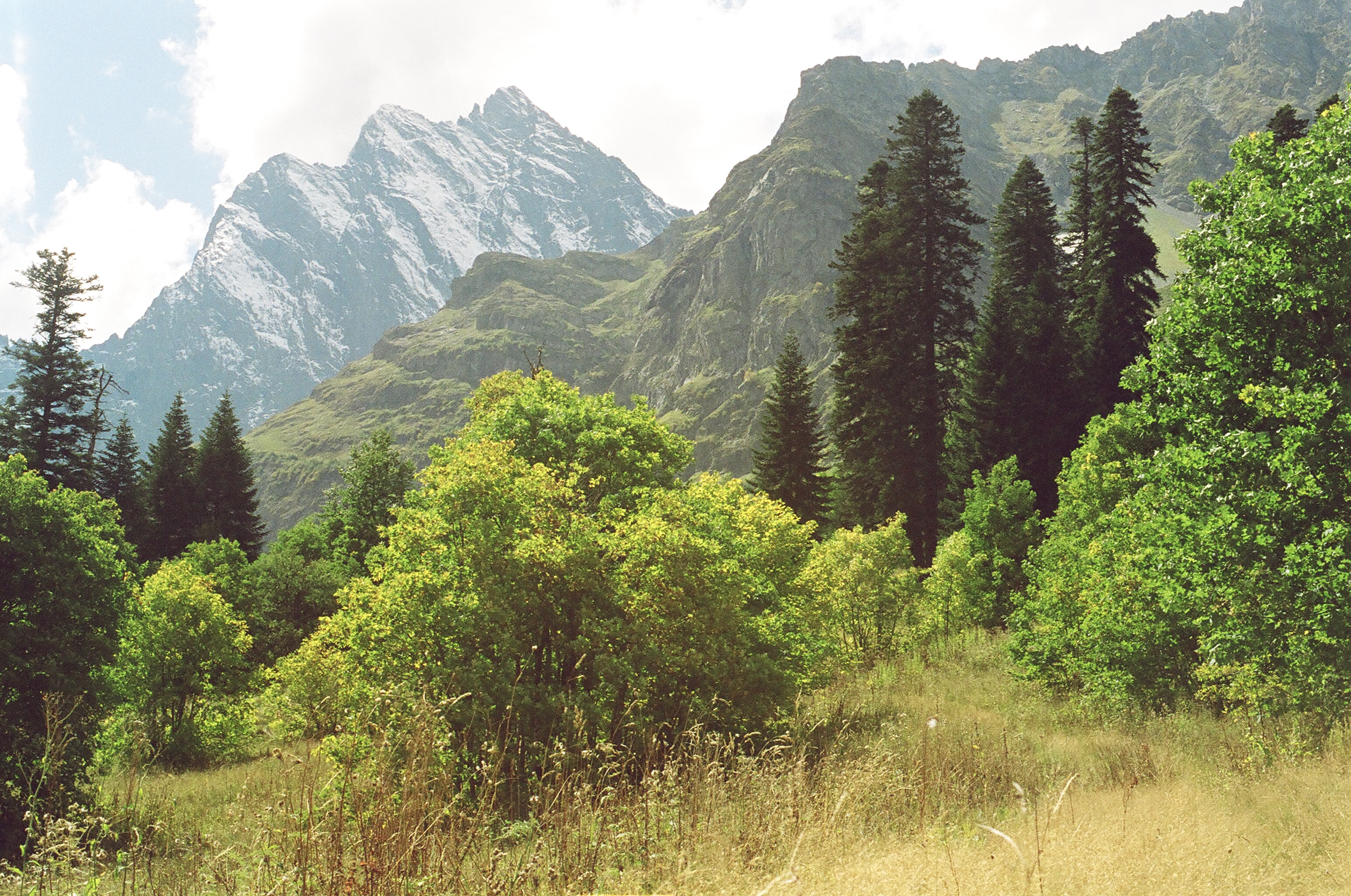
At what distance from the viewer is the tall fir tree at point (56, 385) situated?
4206 centimetres

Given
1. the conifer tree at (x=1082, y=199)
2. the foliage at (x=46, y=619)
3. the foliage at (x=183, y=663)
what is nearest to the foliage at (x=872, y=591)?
the foliage at (x=46, y=619)

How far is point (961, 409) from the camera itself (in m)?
33.7

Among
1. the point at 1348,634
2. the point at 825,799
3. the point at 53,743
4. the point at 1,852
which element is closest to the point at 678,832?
the point at 825,799

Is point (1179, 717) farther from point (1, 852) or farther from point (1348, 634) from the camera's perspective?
point (1, 852)

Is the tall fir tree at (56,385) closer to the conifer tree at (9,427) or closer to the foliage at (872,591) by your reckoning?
the conifer tree at (9,427)

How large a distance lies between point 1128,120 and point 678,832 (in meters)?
40.8

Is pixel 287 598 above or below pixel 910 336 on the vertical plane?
below

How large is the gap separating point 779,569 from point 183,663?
1927 cm

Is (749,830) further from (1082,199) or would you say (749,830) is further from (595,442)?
(1082,199)

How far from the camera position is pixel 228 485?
178 ft

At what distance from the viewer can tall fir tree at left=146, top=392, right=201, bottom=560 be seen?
167 ft

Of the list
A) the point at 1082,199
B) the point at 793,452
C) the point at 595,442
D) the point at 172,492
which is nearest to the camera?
the point at 595,442

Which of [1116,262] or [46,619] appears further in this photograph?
[1116,262]

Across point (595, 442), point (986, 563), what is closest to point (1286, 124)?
point (986, 563)
